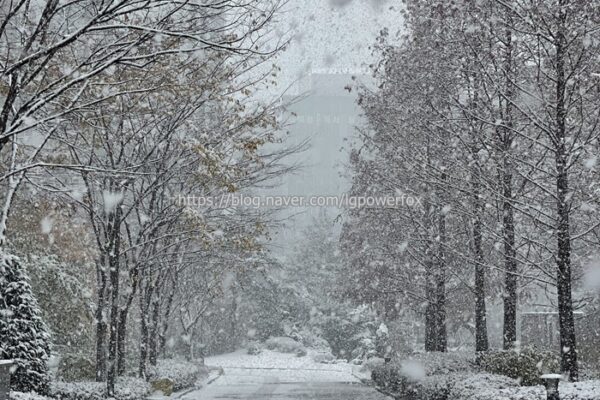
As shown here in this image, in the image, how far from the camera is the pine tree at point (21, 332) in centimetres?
1290

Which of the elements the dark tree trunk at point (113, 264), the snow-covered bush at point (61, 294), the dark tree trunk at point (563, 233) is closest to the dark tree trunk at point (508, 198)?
the dark tree trunk at point (563, 233)

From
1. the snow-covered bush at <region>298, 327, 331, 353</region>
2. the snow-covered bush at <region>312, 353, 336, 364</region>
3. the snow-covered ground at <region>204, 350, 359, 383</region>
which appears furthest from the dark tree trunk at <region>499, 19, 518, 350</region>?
the snow-covered bush at <region>298, 327, 331, 353</region>

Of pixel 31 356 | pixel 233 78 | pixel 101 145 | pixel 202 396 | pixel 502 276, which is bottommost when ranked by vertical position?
pixel 202 396

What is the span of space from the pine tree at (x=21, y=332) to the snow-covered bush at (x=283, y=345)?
3823 cm

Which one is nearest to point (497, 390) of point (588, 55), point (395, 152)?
point (588, 55)

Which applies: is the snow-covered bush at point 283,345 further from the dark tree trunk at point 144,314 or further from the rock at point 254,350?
the dark tree trunk at point 144,314

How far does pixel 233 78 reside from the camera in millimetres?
14281

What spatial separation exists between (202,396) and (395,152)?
30.6 feet

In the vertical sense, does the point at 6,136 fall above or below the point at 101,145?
below

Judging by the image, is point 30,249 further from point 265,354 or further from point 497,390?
point 265,354

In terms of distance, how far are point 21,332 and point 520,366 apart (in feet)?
30.7

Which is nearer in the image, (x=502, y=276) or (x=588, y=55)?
(x=588, y=55)

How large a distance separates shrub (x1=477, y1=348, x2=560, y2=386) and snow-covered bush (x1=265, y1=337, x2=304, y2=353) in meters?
36.6

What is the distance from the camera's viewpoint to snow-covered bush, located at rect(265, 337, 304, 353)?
5084 centimetres
